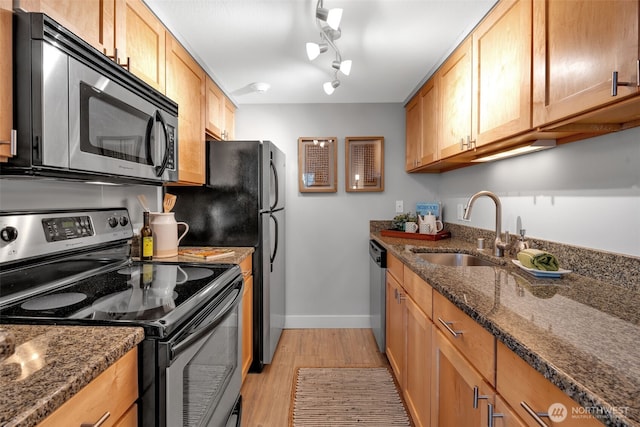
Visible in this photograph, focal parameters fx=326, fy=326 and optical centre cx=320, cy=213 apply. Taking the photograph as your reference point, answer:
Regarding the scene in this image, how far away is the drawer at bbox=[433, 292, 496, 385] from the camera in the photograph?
90cm

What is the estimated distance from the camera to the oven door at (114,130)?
1.03 meters

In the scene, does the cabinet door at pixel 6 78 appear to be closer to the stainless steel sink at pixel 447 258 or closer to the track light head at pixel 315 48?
the track light head at pixel 315 48

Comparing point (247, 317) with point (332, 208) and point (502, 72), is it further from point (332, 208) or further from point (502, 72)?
point (502, 72)

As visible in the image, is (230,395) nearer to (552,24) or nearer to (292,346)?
(292,346)

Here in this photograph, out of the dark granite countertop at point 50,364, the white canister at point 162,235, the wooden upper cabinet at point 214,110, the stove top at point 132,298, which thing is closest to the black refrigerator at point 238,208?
the wooden upper cabinet at point 214,110

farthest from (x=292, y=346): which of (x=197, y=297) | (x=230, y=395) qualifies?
(x=197, y=297)

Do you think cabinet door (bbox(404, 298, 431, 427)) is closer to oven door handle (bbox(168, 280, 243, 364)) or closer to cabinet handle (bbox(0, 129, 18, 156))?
oven door handle (bbox(168, 280, 243, 364))

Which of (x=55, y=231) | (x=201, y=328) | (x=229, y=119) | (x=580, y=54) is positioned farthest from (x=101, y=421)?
(x=229, y=119)

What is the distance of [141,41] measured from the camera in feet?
5.05

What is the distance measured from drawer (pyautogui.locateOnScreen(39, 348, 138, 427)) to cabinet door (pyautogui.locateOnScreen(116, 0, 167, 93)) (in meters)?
1.22

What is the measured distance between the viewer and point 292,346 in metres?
2.83

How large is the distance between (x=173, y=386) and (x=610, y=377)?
0.97 meters

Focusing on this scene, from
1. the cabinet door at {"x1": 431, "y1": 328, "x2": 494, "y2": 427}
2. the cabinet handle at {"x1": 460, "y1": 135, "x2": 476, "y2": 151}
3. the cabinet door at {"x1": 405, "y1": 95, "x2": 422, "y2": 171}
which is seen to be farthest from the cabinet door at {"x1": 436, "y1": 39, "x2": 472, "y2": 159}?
the cabinet door at {"x1": 431, "y1": 328, "x2": 494, "y2": 427}

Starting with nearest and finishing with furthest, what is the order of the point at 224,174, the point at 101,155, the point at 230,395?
the point at 101,155 → the point at 230,395 → the point at 224,174
